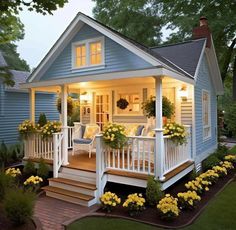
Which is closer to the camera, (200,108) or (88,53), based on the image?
(88,53)

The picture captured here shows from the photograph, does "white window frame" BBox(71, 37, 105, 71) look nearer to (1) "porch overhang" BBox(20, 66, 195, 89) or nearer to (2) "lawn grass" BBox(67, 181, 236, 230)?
(1) "porch overhang" BBox(20, 66, 195, 89)

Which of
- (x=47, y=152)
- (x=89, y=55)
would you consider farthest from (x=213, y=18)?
(x=47, y=152)

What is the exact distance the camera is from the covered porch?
548 cm

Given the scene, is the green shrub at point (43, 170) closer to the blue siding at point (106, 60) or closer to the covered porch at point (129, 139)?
the covered porch at point (129, 139)

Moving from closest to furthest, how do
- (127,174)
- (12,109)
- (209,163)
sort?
1. (127,174)
2. (209,163)
3. (12,109)

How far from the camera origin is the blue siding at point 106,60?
6898mm

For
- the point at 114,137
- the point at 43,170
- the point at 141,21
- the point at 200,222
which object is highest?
the point at 141,21

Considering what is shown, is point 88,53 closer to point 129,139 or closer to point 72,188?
point 129,139

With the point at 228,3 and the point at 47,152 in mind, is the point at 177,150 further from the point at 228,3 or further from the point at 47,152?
Answer: the point at 228,3

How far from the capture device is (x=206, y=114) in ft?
30.5

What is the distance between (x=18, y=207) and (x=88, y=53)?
519cm

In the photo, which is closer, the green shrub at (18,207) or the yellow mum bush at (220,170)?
the green shrub at (18,207)

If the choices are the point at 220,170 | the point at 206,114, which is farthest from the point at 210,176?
the point at 206,114

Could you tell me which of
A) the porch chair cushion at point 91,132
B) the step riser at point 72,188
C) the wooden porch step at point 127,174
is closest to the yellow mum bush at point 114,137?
the wooden porch step at point 127,174
